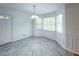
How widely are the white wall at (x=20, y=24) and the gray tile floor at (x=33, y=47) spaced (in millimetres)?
244

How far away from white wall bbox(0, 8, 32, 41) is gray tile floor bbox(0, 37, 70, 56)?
244mm

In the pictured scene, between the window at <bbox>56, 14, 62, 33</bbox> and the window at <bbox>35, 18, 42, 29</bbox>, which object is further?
the window at <bbox>56, 14, 62, 33</bbox>

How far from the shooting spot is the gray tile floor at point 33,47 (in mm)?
3863

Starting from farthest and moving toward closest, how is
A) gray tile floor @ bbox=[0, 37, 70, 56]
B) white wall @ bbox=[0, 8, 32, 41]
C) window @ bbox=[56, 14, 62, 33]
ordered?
window @ bbox=[56, 14, 62, 33], white wall @ bbox=[0, 8, 32, 41], gray tile floor @ bbox=[0, 37, 70, 56]

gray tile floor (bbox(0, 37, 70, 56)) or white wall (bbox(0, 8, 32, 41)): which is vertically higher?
white wall (bbox(0, 8, 32, 41))

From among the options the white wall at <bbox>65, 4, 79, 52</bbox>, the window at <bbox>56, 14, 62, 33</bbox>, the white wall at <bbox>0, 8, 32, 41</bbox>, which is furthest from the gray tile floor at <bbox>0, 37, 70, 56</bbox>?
the window at <bbox>56, 14, 62, 33</bbox>

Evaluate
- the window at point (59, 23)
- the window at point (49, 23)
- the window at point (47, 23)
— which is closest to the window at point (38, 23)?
the window at point (47, 23)

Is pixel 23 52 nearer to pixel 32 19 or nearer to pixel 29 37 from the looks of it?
pixel 29 37

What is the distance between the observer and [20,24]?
4.06 metres

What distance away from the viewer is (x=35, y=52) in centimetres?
390

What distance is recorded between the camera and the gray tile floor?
12.7 ft

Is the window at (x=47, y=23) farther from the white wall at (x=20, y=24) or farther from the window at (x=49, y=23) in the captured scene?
the white wall at (x=20, y=24)

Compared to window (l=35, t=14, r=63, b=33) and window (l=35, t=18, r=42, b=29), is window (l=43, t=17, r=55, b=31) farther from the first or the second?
window (l=35, t=18, r=42, b=29)

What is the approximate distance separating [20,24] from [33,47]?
1104mm
